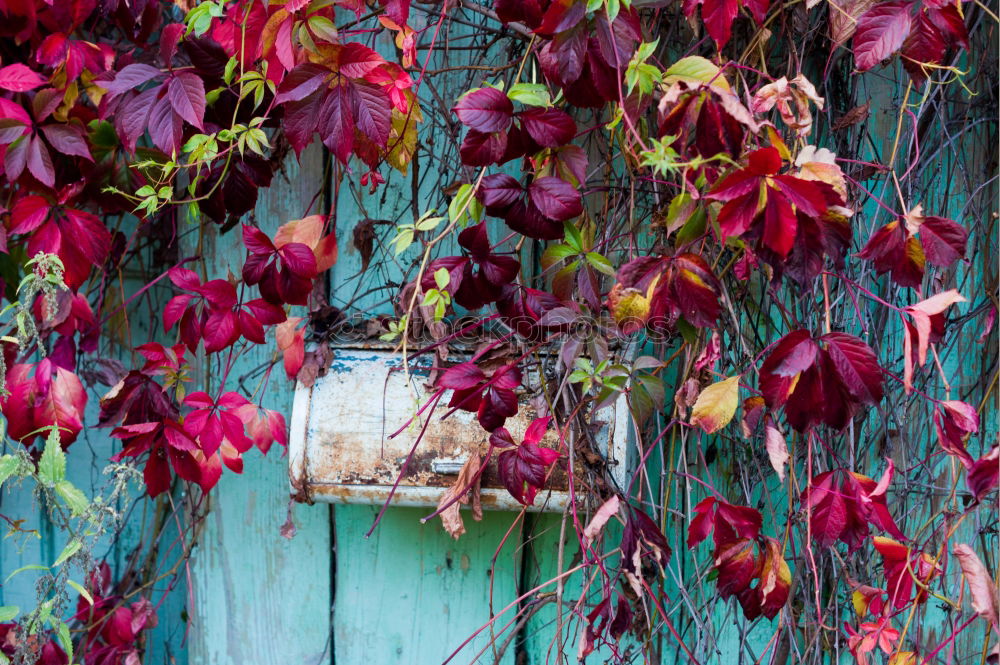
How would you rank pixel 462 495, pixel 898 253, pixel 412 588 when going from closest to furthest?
pixel 898 253, pixel 462 495, pixel 412 588

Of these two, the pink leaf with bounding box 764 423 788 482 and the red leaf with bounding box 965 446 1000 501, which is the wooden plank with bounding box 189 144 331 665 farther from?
the red leaf with bounding box 965 446 1000 501

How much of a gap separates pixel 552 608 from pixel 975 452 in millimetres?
639

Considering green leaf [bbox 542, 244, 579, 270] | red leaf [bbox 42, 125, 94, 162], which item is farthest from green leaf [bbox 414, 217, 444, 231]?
red leaf [bbox 42, 125, 94, 162]

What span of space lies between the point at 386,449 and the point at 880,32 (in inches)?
28.6

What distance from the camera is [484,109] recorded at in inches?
33.9

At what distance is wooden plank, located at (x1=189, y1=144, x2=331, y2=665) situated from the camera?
127 cm

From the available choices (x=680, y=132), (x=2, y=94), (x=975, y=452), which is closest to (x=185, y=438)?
(x=2, y=94)

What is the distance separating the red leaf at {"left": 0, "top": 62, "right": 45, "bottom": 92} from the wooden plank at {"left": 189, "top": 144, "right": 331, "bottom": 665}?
46cm

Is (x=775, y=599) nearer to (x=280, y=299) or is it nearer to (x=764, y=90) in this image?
(x=764, y=90)

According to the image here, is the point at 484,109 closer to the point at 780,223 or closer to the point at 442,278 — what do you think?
the point at 442,278

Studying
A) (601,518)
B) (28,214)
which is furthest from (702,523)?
(28,214)

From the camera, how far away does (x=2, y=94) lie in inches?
43.8

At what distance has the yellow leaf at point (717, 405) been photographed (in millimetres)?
880

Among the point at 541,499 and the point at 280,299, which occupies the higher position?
the point at 280,299
